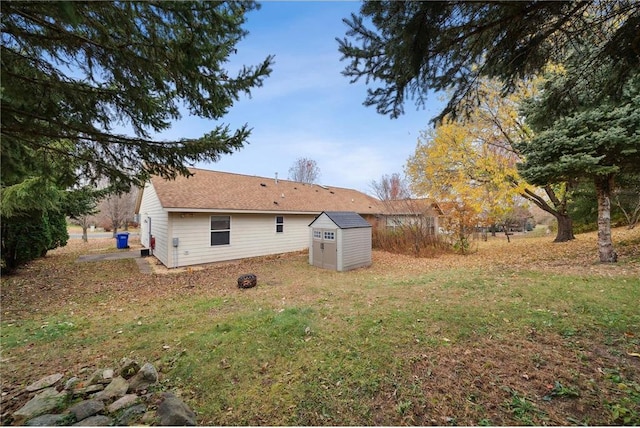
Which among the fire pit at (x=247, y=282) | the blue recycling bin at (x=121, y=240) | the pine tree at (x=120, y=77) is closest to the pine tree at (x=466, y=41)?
the pine tree at (x=120, y=77)

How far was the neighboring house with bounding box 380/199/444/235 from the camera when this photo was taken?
13.5 meters

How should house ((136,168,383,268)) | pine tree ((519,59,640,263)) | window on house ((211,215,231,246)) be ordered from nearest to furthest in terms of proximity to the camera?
pine tree ((519,59,640,263)), house ((136,168,383,268)), window on house ((211,215,231,246))

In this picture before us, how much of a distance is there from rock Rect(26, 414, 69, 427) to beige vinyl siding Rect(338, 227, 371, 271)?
7.85 m

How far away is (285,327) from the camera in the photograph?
4.13 meters

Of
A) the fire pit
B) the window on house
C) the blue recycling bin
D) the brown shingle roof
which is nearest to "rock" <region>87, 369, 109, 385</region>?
the fire pit

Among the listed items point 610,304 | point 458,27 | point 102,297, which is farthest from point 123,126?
point 610,304

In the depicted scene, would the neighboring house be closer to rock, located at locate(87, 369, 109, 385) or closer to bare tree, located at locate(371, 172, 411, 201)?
bare tree, located at locate(371, 172, 411, 201)

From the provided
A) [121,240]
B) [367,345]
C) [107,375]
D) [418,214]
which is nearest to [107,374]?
[107,375]

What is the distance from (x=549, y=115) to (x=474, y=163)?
25.5 ft

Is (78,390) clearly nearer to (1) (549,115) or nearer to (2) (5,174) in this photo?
(2) (5,174)

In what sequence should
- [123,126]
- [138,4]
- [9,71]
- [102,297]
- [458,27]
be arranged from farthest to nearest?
1. [102,297]
2. [123,126]
3. [458,27]
4. [9,71]
5. [138,4]

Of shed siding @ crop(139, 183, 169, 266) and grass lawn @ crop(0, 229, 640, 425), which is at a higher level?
shed siding @ crop(139, 183, 169, 266)

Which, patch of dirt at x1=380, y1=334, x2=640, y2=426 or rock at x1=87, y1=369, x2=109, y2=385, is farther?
rock at x1=87, y1=369, x2=109, y2=385

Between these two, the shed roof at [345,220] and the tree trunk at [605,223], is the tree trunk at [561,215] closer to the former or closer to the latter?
the tree trunk at [605,223]
